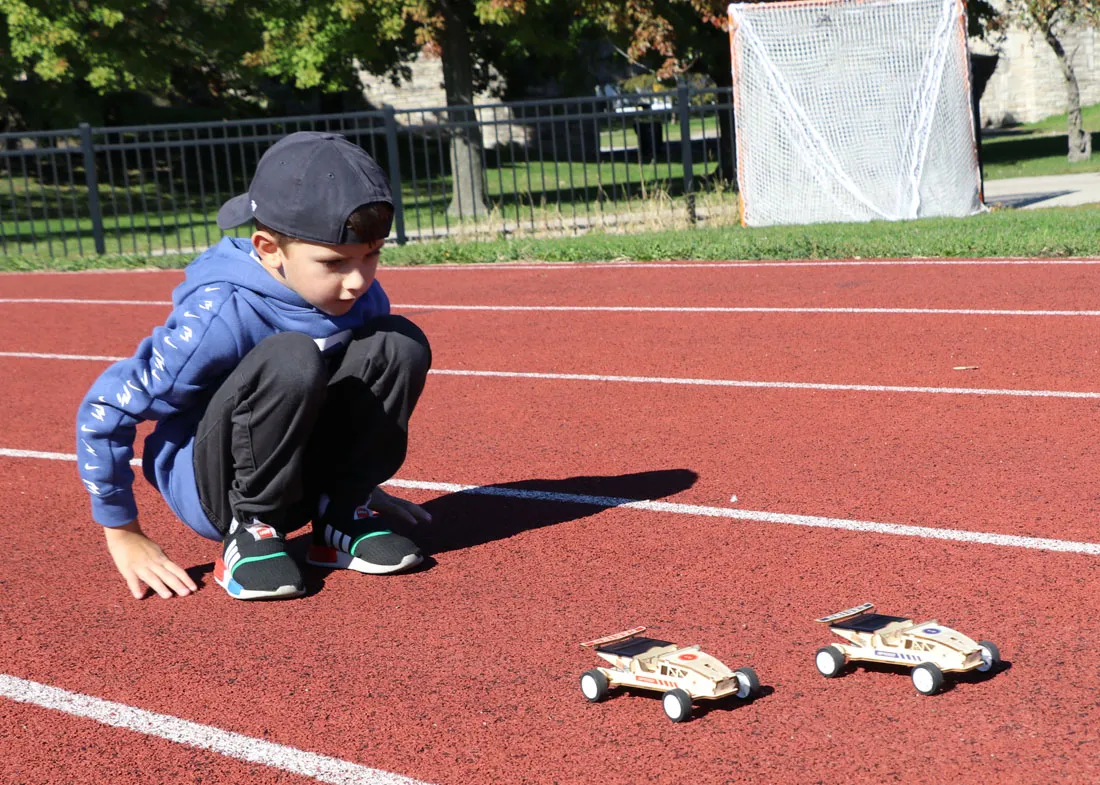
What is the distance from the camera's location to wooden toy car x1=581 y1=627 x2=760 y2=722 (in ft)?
9.92

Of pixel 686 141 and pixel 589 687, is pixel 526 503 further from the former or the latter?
pixel 686 141

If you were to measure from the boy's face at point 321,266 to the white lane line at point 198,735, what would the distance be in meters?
1.26

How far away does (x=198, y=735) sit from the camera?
3.14 meters

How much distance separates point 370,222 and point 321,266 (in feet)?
0.69

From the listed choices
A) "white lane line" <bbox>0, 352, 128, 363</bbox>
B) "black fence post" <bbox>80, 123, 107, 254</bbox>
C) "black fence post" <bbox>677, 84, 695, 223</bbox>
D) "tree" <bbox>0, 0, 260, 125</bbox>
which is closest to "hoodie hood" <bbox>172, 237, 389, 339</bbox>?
"white lane line" <bbox>0, 352, 128, 363</bbox>

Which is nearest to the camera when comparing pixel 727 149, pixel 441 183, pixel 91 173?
pixel 91 173

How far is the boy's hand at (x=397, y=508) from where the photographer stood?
4688 mm

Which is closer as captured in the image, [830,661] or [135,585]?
[830,661]

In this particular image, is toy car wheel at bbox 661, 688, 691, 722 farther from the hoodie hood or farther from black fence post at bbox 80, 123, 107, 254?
black fence post at bbox 80, 123, 107, 254

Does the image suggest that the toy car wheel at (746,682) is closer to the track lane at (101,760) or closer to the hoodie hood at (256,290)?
the track lane at (101,760)

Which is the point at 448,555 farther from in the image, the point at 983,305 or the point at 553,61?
the point at 553,61

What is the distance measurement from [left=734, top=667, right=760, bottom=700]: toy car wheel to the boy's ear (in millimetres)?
1782

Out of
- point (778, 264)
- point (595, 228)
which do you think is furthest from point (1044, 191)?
point (778, 264)

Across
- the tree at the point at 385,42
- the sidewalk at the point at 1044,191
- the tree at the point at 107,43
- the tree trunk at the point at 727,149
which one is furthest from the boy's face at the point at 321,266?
the tree at the point at 107,43
